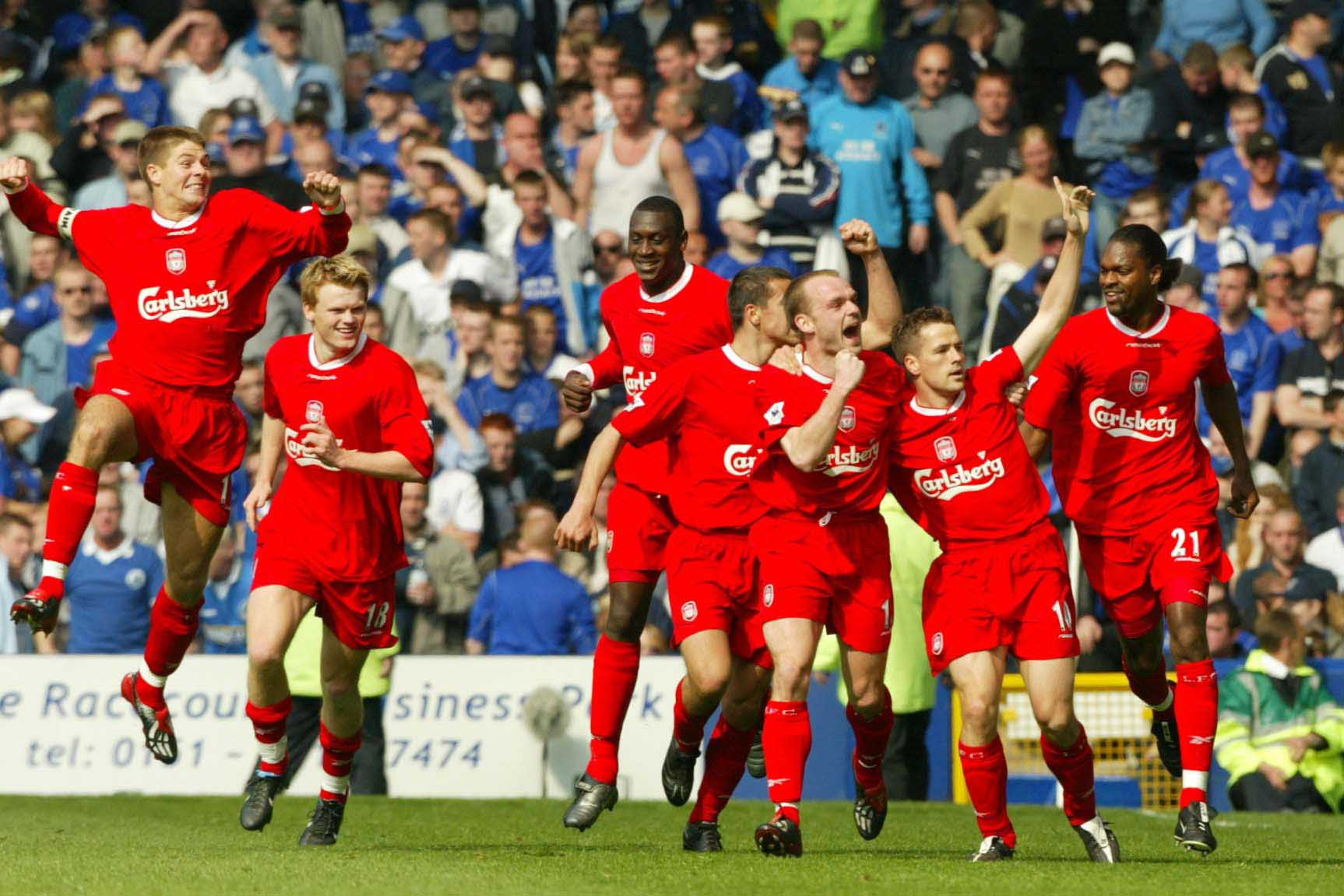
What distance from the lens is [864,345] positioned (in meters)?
10.3

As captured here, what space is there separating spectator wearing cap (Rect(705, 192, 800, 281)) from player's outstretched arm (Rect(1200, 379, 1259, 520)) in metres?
6.71

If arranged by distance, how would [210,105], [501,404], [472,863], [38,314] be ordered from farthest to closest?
[210,105] → [38,314] → [501,404] → [472,863]

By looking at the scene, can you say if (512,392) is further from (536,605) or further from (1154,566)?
(1154,566)

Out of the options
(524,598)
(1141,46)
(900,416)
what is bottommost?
(524,598)

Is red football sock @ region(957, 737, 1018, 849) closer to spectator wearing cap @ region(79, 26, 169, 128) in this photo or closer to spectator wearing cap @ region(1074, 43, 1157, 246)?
spectator wearing cap @ region(1074, 43, 1157, 246)

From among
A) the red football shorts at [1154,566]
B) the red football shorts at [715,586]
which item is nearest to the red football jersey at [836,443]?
the red football shorts at [715,586]

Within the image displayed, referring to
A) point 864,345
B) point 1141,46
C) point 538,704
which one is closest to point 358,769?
point 538,704

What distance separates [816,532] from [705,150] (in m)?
9.14

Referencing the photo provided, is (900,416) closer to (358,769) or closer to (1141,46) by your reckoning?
(358,769)

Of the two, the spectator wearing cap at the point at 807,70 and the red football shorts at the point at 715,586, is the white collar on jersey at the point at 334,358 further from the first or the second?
the spectator wearing cap at the point at 807,70

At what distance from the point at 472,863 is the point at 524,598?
634cm

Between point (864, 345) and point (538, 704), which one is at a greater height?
point (864, 345)

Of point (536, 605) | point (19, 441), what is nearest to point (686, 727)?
point (536, 605)

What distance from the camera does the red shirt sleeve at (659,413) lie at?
32.8 feet
